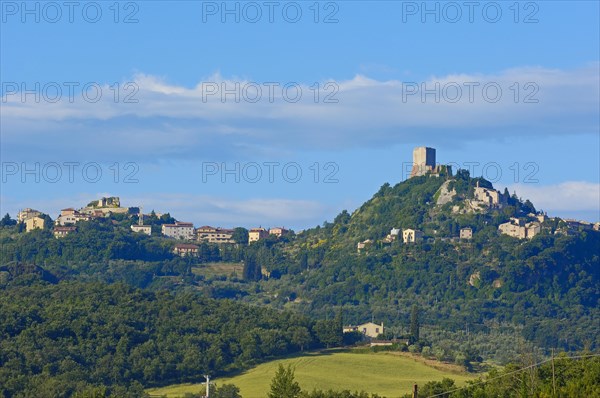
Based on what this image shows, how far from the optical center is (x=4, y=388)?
342 ft

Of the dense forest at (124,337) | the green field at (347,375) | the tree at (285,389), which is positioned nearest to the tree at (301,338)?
the dense forest at (124,337)

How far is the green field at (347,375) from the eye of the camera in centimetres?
11725

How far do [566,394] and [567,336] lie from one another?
12828 centimetres

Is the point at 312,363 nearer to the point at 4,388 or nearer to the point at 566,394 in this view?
the point at 4,388

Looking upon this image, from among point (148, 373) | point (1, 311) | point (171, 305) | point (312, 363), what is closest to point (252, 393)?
point (148, 373)

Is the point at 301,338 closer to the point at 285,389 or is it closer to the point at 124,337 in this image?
the point at 124,337

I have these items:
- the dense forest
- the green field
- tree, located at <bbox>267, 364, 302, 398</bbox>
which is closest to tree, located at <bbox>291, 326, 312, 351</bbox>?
the dense forest

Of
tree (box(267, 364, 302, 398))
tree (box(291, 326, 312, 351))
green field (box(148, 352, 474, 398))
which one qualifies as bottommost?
green field (box(148, 352, 474, 398))

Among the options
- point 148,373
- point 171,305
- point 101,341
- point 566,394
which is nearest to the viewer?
point 566,394

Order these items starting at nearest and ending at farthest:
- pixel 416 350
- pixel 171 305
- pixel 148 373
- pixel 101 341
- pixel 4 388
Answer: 1. pixel 4 388
2. pixel 148 373
3. pixel 101 341
4. pixel 416 350
5. pixel 171 305

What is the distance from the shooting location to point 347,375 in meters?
126

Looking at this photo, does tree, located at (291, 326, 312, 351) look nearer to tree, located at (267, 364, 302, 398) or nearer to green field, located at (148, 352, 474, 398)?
green field, located at (148, 352, 474, 398)

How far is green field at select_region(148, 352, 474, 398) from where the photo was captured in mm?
117250

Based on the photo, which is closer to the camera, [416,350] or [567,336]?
[416,350]
